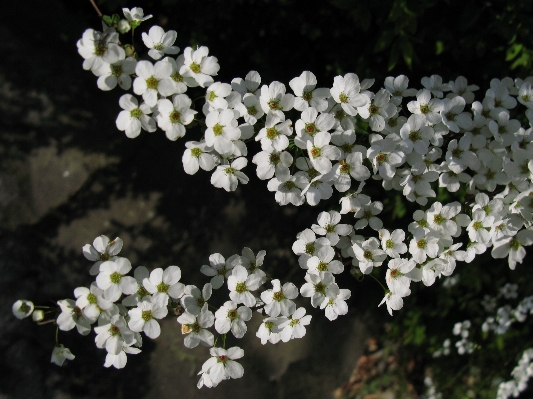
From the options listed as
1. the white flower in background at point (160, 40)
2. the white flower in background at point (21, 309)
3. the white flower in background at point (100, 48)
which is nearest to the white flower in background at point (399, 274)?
the white flower in background at point (160, 40)

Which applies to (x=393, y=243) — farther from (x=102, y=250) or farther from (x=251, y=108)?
(x=102, y=250)

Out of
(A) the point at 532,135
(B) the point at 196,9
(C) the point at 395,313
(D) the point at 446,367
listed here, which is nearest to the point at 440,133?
(A) the point at 532,135

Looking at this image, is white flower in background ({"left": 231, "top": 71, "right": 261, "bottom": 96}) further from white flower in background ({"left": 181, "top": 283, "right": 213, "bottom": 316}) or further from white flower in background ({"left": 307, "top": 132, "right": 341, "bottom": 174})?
white flower in background ({"left": 181, "top": 283, "right": 213, "bottom": 316})

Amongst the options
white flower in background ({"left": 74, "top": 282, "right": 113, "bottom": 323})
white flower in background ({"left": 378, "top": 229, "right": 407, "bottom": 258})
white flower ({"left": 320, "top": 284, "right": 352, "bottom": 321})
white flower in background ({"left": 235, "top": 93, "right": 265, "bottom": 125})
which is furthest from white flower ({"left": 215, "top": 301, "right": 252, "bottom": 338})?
white flower in background ({"left": 235, "top": 93, "right": 265, "bottom": 125})

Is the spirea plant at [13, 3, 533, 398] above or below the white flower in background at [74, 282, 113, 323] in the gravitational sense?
above

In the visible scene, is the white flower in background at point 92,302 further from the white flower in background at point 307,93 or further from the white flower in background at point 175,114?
the white flower in background at point 307,93
